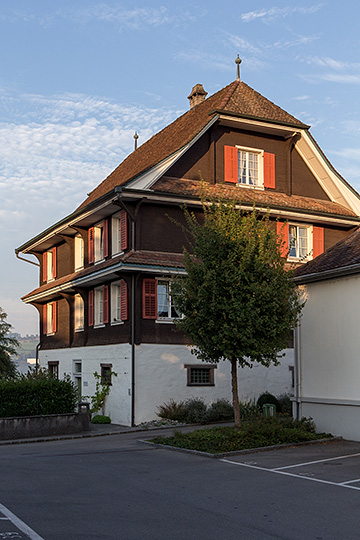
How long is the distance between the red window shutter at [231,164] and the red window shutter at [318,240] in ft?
14.1

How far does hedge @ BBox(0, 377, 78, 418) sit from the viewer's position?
23594mm

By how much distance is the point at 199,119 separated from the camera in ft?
102

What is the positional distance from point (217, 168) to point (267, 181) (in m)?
2.47

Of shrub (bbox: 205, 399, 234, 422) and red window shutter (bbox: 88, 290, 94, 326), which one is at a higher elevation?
red window shutter (bbox: 88, 290, 94, 326)

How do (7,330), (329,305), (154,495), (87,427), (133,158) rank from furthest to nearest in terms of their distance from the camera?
(7,330)
(133,158)
(87,427)
(329,305)
(154,495)

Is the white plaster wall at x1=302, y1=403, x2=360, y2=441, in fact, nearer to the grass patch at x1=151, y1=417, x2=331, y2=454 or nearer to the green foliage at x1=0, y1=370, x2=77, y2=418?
the grass patch at x1=151, y1=417, x2=331, y2=454

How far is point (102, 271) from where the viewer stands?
1056 inches

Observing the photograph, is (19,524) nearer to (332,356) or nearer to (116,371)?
(332,356)

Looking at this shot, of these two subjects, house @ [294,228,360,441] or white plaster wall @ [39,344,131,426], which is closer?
house @ [294,228,360,441]

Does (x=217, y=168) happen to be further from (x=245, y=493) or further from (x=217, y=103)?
(x=245, y=493)

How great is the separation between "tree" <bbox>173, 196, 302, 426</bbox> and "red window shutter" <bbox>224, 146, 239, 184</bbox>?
11.1 m

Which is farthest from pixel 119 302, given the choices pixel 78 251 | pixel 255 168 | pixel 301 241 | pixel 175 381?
pixel 301 241

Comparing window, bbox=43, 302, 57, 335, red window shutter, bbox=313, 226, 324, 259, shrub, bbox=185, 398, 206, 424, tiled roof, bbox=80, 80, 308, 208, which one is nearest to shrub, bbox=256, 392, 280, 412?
shrub, bbox=185, 398, 206, 424

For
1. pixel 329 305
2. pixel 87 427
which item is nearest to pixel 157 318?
pixel 87 427
